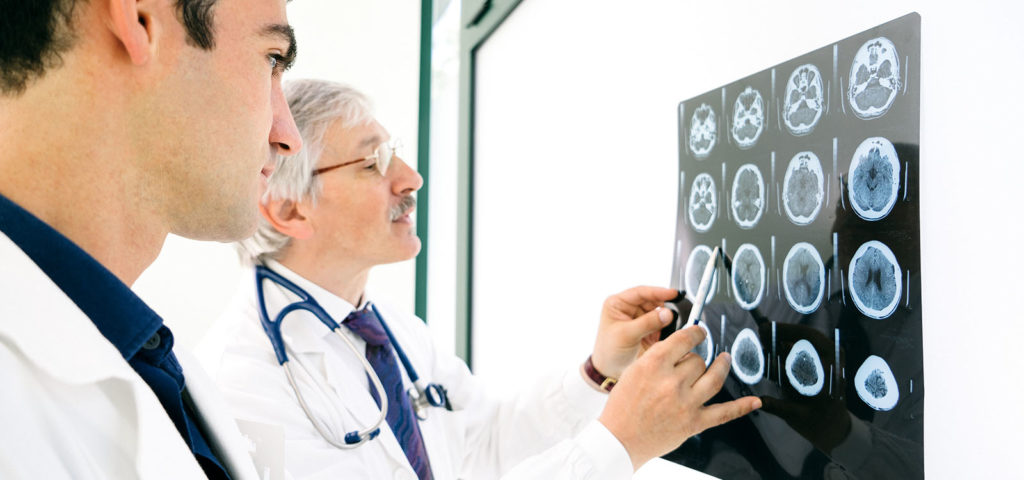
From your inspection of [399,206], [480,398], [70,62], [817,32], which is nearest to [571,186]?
[399,206]

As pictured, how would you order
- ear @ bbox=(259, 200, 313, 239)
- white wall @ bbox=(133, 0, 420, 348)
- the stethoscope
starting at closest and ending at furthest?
the stethoscope < ear @ bbox=(259, 200, 313, 239) < white wall @ bbox=(133, 0, 420, 348)

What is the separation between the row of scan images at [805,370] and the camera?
593 mm

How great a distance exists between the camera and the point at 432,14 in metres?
1.86

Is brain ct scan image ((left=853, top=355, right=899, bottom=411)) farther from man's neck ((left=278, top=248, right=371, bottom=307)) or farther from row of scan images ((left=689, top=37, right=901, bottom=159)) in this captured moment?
man's neck ((left=278, top=248, right=371, bottom=307))

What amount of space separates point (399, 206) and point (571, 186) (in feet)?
0.96

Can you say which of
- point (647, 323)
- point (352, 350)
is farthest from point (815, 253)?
point (352, 350)

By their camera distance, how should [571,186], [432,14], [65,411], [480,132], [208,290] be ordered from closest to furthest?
1. [65,411]
2. [571,186]
3. [480,132]
4. [208,290]
5. [432,14]

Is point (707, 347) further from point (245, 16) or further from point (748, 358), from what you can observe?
point (245, 16)

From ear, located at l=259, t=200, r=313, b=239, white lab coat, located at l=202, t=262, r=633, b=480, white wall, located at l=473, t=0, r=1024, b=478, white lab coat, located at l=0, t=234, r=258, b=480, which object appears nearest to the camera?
→ white lab coat, located at l=0, t=234, r=258, b=480

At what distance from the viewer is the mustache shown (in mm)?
1115

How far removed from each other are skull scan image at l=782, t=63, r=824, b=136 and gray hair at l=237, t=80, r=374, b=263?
68 centimetres

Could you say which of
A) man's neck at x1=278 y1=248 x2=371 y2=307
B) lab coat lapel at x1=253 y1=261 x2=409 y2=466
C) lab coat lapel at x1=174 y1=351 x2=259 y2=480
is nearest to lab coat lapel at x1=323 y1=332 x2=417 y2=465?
lab coat lapel at x1=253 y1=261 x2=409 y2=466

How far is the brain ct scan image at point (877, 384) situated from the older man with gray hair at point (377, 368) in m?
0.14

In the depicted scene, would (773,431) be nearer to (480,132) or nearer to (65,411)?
(65,411)
